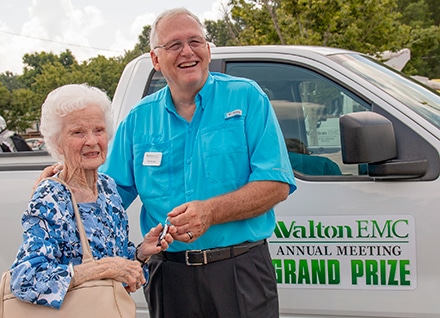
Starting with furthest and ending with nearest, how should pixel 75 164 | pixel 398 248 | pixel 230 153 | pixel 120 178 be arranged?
pixel 398 248 → pixel 120 178 → pixel 230 153 → pixel 75 164

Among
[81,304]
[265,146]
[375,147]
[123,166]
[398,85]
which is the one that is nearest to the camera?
[81,304]

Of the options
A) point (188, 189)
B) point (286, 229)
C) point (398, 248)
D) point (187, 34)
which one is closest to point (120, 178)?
point (188, 189)

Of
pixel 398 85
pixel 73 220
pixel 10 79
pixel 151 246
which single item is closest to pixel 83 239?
pixel 73 220

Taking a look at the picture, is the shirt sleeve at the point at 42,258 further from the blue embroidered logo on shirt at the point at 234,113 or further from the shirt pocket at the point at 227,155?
the blue embroidered logo on shirt at the point at 234,113

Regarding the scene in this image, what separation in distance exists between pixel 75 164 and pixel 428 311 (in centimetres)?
174

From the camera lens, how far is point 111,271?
1805mm

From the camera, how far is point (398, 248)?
268 centimetres

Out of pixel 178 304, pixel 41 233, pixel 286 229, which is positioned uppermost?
pixel 41 233

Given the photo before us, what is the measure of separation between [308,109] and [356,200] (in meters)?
0.59

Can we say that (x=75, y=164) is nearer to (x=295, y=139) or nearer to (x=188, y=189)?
(x=188, y=189)

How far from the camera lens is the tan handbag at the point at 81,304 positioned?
168 centimetres

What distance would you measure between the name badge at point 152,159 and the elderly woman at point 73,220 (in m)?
0.26

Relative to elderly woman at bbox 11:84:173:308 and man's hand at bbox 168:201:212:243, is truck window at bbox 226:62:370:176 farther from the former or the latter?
elderly woman at bbox 11:84:173:308

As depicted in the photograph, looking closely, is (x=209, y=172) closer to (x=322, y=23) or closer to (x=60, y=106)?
(x=60, y=106)
